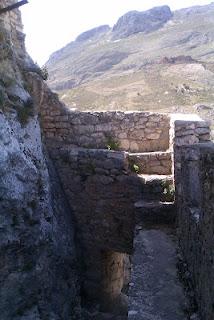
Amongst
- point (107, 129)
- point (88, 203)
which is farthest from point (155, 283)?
point (107, 129)

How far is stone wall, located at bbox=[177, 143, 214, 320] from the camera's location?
11.0 feet

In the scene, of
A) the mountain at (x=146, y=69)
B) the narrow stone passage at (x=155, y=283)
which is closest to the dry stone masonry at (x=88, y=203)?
the narrow stone passage at (x=155, y=283)

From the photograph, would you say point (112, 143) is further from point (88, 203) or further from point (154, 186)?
point (154, 186)

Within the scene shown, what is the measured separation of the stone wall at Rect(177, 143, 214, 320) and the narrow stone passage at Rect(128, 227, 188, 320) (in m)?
0.25

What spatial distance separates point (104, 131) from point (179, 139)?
2095 mm

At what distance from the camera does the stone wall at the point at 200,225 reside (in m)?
3.35

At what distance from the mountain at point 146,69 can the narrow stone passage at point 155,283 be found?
13.3m

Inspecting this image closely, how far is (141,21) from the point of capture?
81125 mm

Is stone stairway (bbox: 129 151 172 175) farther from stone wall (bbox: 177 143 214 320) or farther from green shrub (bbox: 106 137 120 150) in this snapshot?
stone wall (bbox: 177 143 214 320)

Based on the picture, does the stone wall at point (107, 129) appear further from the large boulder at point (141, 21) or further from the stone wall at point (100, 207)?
the large boulder at point (141, 21)

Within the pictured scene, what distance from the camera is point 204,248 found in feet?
12.1

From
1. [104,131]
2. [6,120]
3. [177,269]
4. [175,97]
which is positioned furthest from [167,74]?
[177,269]

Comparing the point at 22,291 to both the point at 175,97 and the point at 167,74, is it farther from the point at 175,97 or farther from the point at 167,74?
the point at 167,74

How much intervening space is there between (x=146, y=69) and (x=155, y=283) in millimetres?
32471
